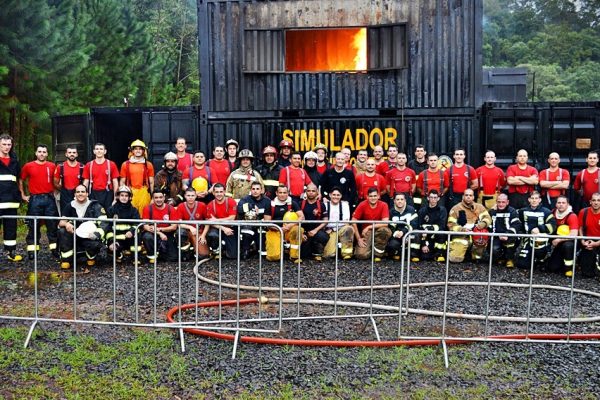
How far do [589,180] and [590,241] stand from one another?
167cm

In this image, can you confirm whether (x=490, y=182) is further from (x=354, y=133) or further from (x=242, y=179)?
(x=242, y=179)

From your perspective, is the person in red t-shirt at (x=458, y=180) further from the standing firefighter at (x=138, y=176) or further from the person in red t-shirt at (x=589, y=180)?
the standing firefighter at (x=138, y=176)

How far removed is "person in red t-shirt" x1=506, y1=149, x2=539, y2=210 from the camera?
33.8ft

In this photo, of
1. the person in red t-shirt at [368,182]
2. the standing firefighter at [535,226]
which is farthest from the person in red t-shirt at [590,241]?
the person in red t-shirt at [368,182]

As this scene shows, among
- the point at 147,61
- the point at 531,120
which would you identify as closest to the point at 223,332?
the point at 531,120

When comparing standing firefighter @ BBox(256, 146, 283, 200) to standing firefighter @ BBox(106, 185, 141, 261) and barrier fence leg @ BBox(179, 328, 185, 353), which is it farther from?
barrier fence leg @ BBox(179, 328, 185, 353)

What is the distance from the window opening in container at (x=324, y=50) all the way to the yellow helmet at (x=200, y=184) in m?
3.61

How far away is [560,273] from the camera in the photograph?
363 inches

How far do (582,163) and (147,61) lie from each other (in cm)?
2160

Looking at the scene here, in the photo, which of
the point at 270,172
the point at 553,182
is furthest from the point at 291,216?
the point at 553,182

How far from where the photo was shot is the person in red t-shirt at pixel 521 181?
10312mm

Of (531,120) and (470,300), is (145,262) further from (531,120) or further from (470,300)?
(531,120)

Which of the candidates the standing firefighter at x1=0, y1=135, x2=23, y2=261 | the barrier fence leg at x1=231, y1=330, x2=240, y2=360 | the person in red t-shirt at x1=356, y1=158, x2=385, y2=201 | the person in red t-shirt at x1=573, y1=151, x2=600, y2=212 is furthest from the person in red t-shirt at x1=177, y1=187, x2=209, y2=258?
the person in red t-shirt at x1=573, y1=151, x2=600, y2=212

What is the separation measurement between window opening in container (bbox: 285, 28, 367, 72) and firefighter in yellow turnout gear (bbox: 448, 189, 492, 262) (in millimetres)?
4003
